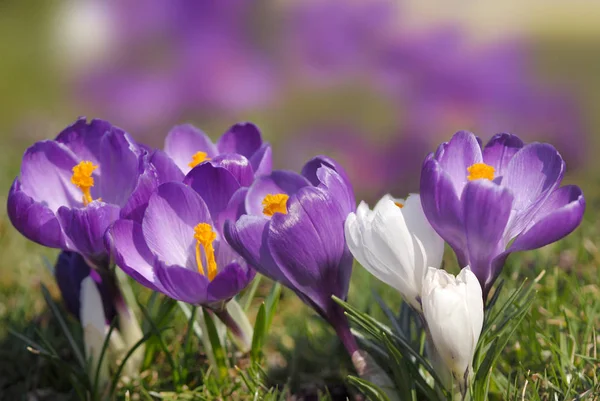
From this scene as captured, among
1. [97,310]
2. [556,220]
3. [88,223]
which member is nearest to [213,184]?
[88,223]

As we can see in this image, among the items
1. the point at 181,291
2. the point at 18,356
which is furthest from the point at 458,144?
the point at 18,356

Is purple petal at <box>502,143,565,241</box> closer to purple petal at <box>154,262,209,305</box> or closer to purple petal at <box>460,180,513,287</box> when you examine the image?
purple petal at <box>460,180,513,287</box>

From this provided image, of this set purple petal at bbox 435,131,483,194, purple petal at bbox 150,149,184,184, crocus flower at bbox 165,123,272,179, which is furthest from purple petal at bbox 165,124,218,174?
purple petal at bbox 435,131,483,194

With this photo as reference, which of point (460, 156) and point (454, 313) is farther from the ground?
point (460, 156)

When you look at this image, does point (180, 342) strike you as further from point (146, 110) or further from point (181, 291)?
point (146, 110)

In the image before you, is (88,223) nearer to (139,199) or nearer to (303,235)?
(139,199)

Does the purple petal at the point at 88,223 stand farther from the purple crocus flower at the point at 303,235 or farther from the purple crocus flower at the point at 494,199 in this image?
the purple crocus flower at the point at 494,199
